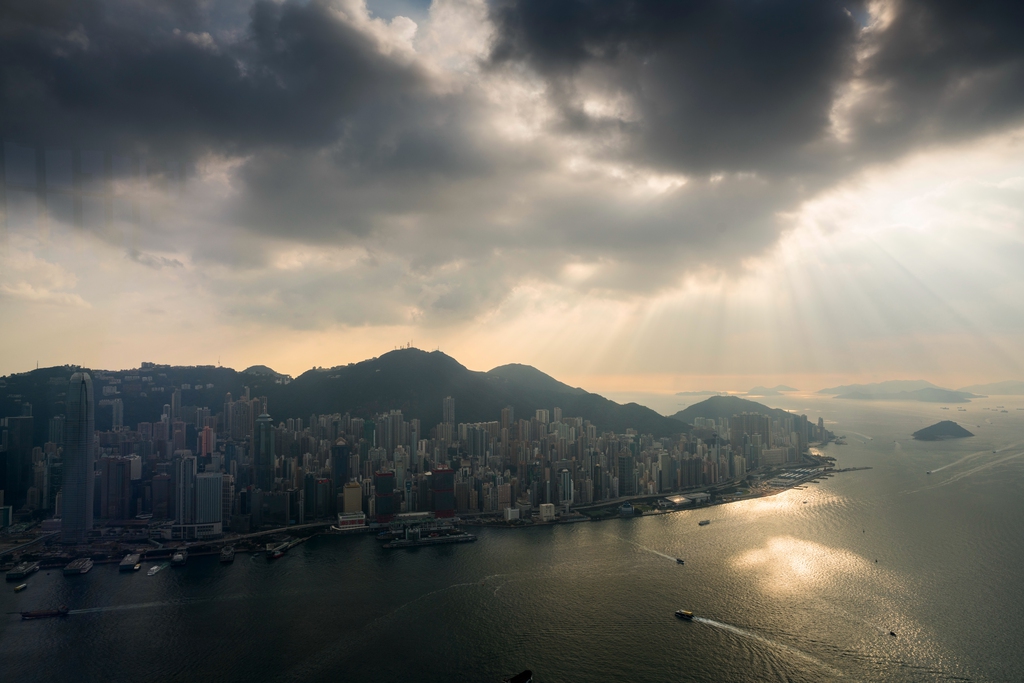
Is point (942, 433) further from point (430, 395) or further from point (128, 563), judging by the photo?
point (128, 563)

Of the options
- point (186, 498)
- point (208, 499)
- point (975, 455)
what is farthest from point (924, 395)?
point (186, 498)

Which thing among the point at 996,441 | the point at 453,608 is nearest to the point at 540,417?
the point at 453,608

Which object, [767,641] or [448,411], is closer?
[767,641]

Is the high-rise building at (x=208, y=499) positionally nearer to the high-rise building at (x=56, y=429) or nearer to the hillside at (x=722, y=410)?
the high-rise building at (x=56, y=429)

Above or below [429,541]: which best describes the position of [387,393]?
above

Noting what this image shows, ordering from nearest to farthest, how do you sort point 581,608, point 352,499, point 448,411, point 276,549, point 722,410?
point 581,608
point 276,549
point 352,499
point 448,411
point 722,410

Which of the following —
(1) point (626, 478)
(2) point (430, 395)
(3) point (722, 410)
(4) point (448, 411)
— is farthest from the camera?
(3) point (722, 410)

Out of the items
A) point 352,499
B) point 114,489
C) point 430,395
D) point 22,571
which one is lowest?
point 22,571
